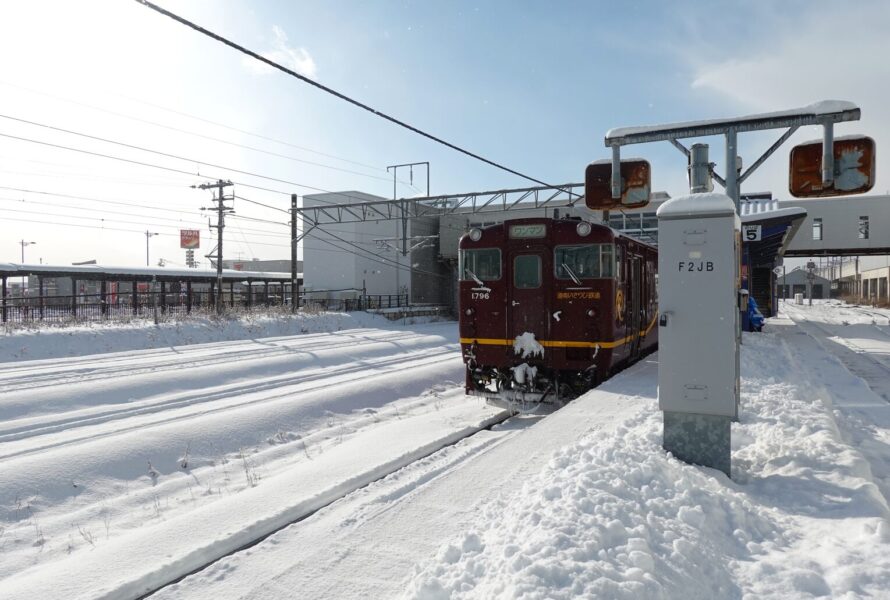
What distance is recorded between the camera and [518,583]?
301cm

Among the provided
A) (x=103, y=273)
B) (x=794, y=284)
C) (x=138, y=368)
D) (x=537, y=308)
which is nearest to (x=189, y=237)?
(x=103, y=273)

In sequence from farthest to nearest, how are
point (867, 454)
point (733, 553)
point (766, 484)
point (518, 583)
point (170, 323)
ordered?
point (170, 323) → point (867, 454) → point (766, 484) → point (733, 553) → point (518, 583)

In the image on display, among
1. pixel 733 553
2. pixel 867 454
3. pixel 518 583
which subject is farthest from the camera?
pixel 867 454

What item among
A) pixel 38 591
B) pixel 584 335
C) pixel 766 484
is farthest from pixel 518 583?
pixel 584 335

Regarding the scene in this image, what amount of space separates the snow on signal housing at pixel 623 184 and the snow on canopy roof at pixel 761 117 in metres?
0.34

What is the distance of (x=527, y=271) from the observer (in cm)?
984

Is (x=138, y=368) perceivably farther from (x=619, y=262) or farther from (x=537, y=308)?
(x=619, y=262)

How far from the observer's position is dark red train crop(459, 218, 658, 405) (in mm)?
9359

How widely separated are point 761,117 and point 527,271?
4.32m

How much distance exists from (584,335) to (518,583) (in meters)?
6.66

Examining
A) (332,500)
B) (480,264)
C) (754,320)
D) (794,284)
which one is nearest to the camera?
(332,500)

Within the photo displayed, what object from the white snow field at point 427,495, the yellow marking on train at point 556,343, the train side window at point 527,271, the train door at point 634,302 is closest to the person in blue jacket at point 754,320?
the white snow field at point 427,495

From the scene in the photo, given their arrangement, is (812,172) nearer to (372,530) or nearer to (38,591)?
(372,530)

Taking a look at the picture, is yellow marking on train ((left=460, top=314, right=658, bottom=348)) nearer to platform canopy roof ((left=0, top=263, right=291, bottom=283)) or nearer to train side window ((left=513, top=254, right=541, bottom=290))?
train side window ((left=513, top=254, right=541, bottom=290))
